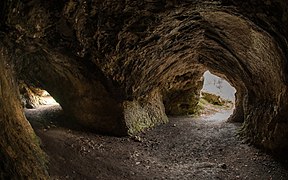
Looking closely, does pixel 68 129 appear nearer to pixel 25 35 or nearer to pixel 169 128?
pixel 25 35

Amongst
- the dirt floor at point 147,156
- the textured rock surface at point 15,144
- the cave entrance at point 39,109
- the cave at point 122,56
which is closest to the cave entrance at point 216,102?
the dirt floor at point 147,156

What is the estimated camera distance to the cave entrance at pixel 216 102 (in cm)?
1914

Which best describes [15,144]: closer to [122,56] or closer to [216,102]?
[122,56]

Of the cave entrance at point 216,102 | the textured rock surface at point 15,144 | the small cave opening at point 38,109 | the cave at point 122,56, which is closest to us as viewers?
the textured rock surface at point 15,144

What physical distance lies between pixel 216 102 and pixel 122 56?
681 inches

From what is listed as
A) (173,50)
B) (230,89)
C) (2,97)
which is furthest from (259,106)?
(230,89)

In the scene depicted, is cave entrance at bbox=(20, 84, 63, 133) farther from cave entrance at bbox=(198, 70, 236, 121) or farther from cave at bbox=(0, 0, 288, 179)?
cave entrance at bbox=(198, 70, 236, 121)

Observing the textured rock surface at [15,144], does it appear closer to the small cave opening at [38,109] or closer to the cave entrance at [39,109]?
the small cave opening at [38,109]

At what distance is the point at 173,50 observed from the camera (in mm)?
9906

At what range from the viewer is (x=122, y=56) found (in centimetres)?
793

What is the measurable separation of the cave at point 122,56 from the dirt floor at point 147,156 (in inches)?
15.6

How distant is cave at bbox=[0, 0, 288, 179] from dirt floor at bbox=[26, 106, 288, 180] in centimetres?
40

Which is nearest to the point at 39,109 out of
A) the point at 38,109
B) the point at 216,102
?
the point at 38,109

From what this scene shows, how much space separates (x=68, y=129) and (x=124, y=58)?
108 inches
